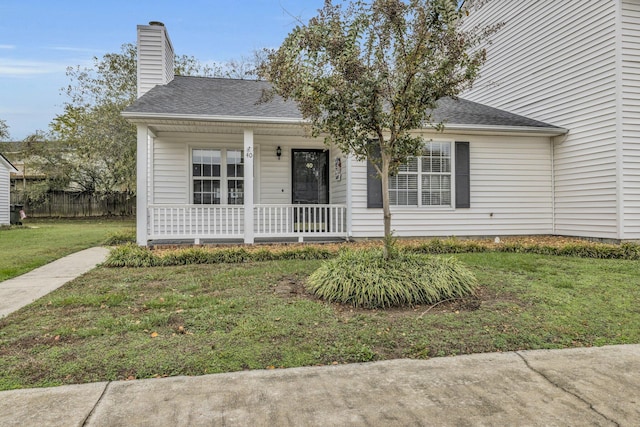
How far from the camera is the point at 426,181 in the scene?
9125 mm

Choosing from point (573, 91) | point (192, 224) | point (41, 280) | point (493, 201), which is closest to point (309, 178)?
point (192, 224)

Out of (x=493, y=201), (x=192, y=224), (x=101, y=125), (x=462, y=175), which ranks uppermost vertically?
(x=101, y=125)

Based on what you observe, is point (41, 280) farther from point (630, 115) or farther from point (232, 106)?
point (630, 115)

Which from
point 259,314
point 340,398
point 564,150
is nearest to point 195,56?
point 564,150

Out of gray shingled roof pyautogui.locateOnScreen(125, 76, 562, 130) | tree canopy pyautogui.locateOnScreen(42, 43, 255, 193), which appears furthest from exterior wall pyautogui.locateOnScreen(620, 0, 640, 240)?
tree canopy pyautogui.locateOnScreen(42, 43, 255, 193)

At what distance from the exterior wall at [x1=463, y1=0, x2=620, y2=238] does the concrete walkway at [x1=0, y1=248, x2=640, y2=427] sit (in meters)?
7.19

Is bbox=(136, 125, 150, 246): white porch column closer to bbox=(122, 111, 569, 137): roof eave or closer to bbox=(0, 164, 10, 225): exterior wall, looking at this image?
bbox=(122, 111, 569, 137): roof eave

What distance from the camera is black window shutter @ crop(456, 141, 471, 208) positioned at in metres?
9.10

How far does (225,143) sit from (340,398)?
8451 mm

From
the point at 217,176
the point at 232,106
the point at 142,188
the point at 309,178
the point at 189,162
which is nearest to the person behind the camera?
the point at 142,188

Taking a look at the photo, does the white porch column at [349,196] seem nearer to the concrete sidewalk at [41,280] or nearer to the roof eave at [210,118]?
the roof eave at [210,118]

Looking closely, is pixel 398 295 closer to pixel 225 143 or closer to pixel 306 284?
pixel 306 284

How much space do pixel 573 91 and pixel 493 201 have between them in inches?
126

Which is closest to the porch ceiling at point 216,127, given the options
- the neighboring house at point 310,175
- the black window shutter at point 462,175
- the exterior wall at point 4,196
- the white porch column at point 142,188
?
the neighboring house at point 310,175
